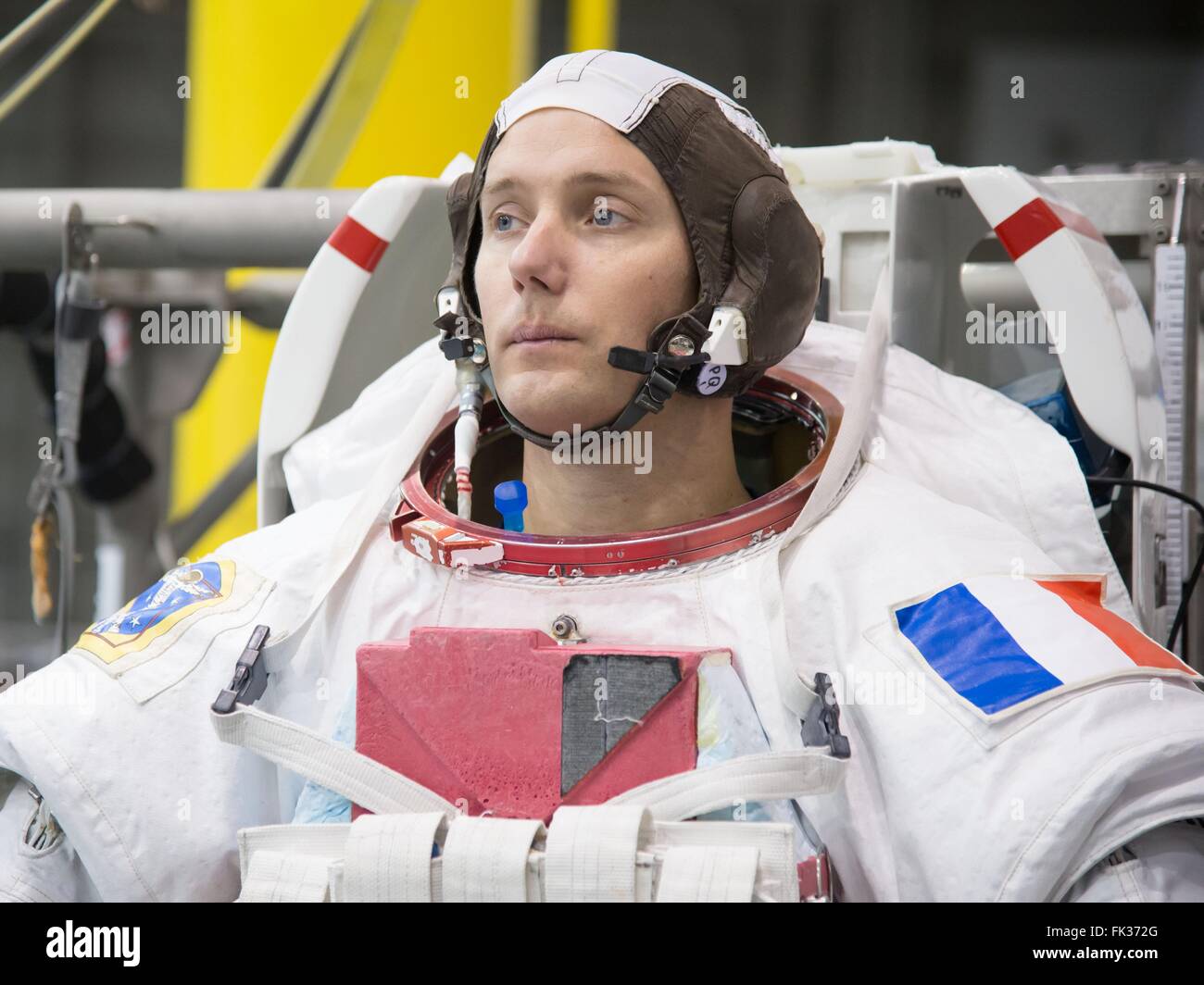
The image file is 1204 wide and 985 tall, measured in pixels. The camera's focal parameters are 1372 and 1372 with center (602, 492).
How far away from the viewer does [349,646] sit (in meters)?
1.14

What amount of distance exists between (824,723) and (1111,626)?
0.23 meters

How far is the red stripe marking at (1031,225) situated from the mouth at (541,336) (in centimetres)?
47

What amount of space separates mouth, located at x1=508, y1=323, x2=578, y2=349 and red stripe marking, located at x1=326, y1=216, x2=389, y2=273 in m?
0.41

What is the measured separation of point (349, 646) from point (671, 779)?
0.33m

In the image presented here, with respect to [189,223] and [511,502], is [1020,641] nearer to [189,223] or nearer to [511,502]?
[511,502]

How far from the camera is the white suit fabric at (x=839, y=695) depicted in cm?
90

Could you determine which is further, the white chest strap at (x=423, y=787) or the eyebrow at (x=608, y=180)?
the eyebrow at (x=608, y=180)

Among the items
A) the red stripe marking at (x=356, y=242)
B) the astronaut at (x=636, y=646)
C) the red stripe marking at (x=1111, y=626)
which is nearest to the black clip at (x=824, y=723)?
the astronaut at (x=636, y=646)

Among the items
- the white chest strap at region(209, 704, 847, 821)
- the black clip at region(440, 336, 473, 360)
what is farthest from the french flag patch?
the black clip at region(440, 336, 473, 360)

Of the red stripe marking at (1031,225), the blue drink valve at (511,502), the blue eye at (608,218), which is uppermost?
the red stripe marking at (1031,225)

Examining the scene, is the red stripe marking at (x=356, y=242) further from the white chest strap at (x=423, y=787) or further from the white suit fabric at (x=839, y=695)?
the white chest strap at (x=423, y=787)

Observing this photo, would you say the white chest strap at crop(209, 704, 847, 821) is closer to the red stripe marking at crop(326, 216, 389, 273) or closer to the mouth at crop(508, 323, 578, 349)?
the mouth at crop(508, 323, 578, 349)

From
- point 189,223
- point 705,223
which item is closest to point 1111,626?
point 705,223
